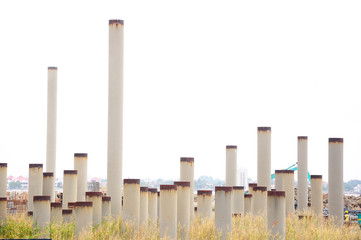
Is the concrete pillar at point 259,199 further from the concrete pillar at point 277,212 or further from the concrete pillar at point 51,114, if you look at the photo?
the concrete pillar at point 51,114

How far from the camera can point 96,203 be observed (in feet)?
43.9

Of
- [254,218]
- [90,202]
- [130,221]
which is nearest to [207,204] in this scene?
[254,218]

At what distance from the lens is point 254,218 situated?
14.6 m

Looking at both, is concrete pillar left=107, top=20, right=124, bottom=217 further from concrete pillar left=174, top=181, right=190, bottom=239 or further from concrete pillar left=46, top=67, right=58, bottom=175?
concrete pillar left=46, top=67, right=58, bottom=175

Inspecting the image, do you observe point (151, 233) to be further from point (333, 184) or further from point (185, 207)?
point (333, 184)

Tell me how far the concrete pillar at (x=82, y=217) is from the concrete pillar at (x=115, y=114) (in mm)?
2403

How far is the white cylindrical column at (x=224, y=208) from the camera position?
40.5 ft

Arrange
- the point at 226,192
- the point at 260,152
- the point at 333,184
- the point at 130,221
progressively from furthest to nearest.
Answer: the point at 260,152
the point at 333,184
the point at 130,221
the point at 226,192

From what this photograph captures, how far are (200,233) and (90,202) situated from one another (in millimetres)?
2554

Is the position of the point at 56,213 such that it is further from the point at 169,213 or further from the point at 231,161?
the point at 231,161

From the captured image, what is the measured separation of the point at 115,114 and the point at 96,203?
8.95 feet

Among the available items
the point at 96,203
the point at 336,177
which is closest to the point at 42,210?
the point at 96,203

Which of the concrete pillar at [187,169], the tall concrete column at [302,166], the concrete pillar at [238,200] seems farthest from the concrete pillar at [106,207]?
the tall concrete column at [302,166]

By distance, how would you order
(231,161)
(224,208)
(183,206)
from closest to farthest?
1. (224,208)
2. (183,206)
3. (231,161)
